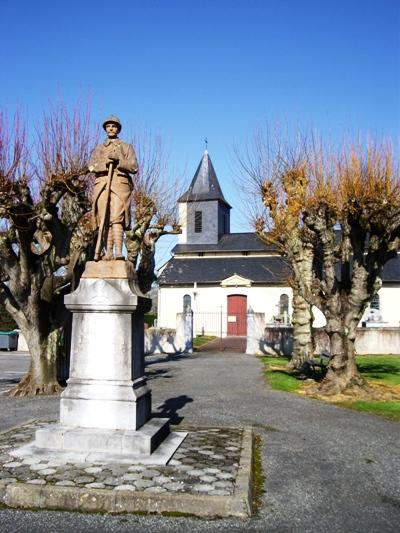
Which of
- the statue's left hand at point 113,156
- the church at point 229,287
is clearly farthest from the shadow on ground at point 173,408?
the church at point 229,287

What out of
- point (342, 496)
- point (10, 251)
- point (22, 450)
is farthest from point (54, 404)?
point (342, 496)

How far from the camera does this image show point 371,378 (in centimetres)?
1534

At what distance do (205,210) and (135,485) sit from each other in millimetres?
40577

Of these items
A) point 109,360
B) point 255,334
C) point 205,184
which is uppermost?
point 205,184

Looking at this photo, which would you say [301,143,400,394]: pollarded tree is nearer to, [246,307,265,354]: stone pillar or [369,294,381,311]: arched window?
[246,307,265,354]: stone pillar

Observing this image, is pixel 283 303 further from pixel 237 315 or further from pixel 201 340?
pixel 201 340

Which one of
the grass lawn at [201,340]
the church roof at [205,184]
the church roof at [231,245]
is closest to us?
the grass lawn at [201,340]

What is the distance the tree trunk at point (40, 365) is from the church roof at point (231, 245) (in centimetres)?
2984

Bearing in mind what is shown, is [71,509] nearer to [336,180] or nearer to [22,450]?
[22,450]

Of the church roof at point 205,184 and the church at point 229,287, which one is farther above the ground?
the church roof at point 205,184

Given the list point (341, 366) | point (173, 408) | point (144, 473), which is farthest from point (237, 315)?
point (144, 473)

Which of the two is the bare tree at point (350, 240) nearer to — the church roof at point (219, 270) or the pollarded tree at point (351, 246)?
the pollarded tree at point (351, 246)

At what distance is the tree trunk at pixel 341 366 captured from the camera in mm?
12253

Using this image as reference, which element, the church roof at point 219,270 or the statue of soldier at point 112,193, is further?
the church roof at point 219,270
